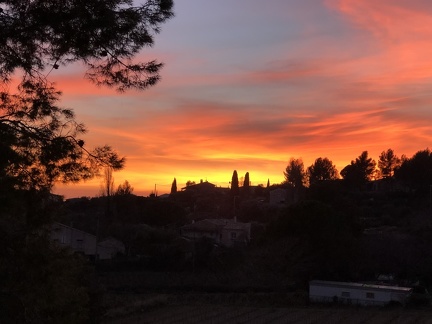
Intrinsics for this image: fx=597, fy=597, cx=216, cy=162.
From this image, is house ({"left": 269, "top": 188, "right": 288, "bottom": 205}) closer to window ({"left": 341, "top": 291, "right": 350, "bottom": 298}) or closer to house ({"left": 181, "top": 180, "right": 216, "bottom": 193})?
house ({"left": 181, "top": 180, "right": 216, "bottom": 193})

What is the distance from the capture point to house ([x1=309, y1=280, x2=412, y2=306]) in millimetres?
31266

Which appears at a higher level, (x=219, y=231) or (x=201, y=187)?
(x=201, y=187)

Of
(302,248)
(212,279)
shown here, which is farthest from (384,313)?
(212,279)

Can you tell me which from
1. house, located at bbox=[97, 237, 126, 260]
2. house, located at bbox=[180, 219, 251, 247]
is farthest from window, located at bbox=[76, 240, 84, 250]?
house, located at bbox=[180, 219, 251, 247]

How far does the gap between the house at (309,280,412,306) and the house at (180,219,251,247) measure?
630 inches

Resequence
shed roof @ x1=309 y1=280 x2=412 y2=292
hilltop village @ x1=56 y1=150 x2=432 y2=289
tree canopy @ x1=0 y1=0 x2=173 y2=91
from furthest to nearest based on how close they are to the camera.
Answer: hilltop village @ x1=56 y1=150 x2=432 y2=289
shed roof @ x1=309 y1=280 x2=412 y2=292
tree canopy @ x1=0 y1=0 x2=173 y2=91

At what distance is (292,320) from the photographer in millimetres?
26781

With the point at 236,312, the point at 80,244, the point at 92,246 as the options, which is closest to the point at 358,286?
the point at 236,312

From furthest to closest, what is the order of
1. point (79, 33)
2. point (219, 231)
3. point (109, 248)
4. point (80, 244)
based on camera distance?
point (219, 231) → point (109, 248) → point (80, 244) → point (79, 33)

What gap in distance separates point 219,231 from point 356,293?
22366 mm

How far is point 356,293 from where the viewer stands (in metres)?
32.3

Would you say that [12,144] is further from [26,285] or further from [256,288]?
[256,288]

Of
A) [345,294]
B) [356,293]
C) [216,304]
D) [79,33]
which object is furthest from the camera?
[345,294]

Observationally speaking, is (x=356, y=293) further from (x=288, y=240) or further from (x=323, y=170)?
(x=323, y=170)
